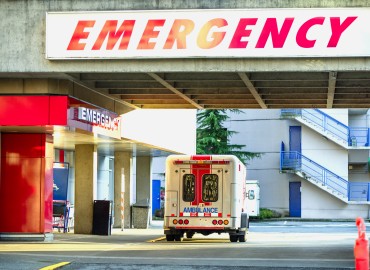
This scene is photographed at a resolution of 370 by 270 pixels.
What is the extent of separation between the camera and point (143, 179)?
4388 cm

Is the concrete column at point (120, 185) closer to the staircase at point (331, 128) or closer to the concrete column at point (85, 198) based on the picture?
the concrete column at point (85, 198)

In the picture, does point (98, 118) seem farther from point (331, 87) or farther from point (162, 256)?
point (162, 256)

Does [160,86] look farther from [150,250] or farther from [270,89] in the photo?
[150,250]

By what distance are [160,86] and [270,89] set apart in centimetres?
348

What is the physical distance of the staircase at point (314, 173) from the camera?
56.6 metres

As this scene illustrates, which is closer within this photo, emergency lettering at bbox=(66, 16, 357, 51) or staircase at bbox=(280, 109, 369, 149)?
emergency lettering at bbox=(66, 16, 357, 51)

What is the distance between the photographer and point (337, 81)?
87.6ft

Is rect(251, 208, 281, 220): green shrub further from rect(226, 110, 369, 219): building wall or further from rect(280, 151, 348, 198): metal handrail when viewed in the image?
rect(280, 151, 348, 198): metal handrail

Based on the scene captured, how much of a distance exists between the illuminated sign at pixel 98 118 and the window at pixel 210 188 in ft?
11.7

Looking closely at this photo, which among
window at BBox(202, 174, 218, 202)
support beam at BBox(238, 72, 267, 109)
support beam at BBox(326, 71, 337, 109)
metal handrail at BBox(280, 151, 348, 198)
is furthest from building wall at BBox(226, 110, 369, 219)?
window at BBox(202, 174, 218, 202)

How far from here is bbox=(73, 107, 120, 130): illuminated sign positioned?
26.0 meters

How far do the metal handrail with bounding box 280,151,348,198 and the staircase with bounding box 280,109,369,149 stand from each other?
1945 millimetres

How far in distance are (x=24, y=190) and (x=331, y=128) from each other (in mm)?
34419

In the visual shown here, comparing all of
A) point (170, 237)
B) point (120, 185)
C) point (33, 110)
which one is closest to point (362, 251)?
point (33, 110)
